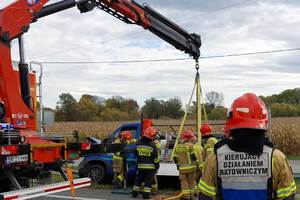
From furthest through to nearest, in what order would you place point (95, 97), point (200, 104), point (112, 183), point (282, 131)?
point (95, 97), point (282, 131), point (112, 183), point (200, 104)

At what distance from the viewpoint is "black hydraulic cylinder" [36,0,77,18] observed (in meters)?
8.80

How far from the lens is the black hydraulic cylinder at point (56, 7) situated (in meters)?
8.80

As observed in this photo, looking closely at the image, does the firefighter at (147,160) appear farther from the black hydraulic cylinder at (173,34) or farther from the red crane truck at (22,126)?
the black hydraulic cylinder at (173,34)

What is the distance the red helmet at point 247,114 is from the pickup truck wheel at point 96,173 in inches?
451

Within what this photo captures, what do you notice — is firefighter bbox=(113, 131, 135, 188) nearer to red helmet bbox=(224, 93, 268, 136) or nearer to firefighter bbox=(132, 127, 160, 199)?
firefighter bbox=(132, 127, 160, 199)

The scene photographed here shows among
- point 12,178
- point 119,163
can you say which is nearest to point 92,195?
point 119,163

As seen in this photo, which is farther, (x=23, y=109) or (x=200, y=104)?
(x=200, y=104)

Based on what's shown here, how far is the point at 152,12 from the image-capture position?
11812mm

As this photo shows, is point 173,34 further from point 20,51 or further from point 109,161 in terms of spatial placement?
point 20,51

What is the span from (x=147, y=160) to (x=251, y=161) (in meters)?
8.58

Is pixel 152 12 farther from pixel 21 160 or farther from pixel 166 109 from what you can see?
pixel 166 109

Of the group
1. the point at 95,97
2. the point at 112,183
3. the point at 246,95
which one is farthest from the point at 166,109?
the point at 246,95

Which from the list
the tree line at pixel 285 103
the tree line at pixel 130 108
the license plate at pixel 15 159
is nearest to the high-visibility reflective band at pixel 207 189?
the license plate at pixel 15 159

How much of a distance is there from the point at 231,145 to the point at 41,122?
23.1 ft
